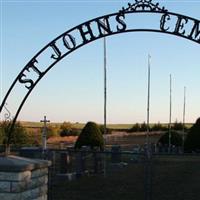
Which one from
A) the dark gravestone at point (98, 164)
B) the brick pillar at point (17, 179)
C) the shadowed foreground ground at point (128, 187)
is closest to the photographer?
the brick pillar at point (17, 179)

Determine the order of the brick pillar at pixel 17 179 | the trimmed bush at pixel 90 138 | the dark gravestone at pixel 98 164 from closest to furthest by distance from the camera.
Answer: the brick pillar at pixel 17 179 → the dark gravestone at pixel 98 164 → the trimmed bush at pixel 90 138

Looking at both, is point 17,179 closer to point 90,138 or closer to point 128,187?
point 128,187

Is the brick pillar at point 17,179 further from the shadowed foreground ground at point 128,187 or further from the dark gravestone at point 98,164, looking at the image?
the dark gravestone at point 98,164

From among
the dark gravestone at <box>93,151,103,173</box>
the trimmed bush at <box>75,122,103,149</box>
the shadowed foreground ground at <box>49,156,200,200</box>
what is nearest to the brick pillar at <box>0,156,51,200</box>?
the shadowed foreground ground at <box>49,156,200,200</box>

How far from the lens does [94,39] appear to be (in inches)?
355

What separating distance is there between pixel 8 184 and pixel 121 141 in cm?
4369

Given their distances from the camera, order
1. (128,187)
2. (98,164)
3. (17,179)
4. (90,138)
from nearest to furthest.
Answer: (17,179), (128,187), (98,164), (90,138)

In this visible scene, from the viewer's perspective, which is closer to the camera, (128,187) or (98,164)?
(128,187)

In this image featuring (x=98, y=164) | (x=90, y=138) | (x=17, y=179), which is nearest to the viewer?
(x=17, y=179)

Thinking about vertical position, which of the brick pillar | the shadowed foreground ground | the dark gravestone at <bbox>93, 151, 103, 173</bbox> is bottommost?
the shadowed foreground ground

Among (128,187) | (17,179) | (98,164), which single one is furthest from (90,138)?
(17,179)

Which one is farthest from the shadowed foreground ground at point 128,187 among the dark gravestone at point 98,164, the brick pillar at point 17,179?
the brick pillar at point 17,179

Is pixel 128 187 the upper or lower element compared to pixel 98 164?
lower

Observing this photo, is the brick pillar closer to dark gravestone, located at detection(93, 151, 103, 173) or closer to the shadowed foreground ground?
the shadowed foreground ground
